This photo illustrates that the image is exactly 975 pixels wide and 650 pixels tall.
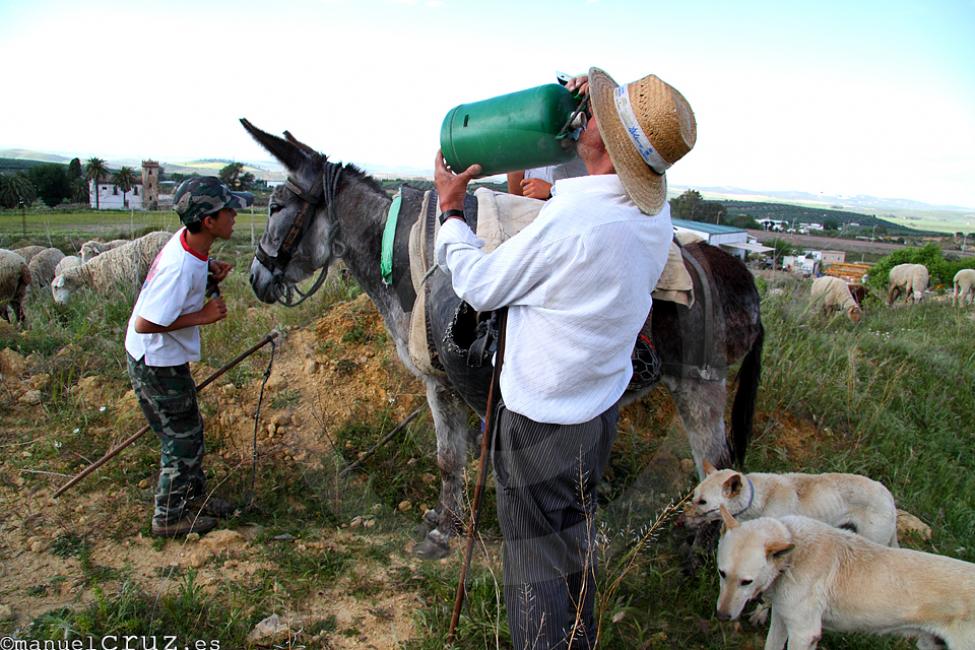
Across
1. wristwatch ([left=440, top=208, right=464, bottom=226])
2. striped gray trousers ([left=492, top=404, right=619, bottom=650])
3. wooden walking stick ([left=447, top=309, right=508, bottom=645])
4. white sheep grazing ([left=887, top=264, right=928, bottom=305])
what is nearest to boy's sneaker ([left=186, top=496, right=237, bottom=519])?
wooden walking stick ([left=447, top=309, right=508, bottom=645])

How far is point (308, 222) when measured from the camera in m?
3.90

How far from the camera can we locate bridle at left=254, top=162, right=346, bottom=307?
3.81 meters

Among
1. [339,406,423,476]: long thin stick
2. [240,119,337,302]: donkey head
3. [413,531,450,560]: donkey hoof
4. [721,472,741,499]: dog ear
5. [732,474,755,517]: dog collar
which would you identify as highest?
[240,119,337,302]: donkey head

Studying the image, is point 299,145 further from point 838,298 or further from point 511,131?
point 838,298

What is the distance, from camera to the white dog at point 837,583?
2729 mm

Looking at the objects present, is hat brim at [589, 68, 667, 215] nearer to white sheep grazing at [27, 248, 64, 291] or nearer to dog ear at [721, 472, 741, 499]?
dog ear at [721, 472, 741, 499]

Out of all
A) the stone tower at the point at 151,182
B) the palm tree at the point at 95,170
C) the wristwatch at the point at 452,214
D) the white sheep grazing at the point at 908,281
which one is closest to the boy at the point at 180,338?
the wristwatch at the point at 452,214

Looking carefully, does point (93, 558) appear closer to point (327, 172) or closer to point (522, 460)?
point (327, 172)

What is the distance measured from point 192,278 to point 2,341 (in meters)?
4.07

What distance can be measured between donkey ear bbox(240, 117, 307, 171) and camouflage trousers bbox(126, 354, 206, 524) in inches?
55.1

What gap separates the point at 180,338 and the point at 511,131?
2439mm

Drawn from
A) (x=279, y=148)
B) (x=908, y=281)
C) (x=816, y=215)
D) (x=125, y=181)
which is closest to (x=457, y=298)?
(x=279, y=148)

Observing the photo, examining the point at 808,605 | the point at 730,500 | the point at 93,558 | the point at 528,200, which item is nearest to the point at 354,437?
the point at 93,558

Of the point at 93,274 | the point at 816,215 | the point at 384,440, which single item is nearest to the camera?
the point at 384,440
